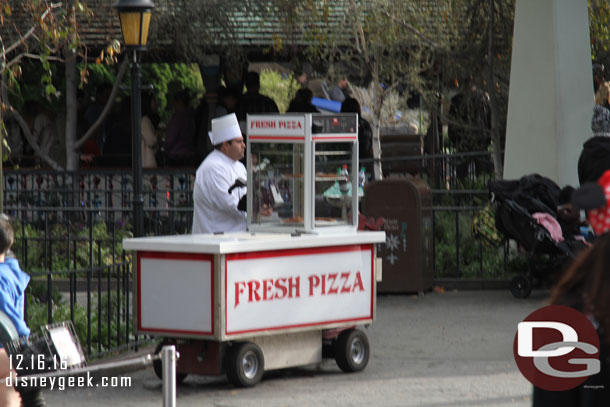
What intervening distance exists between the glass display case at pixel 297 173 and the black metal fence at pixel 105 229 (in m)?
1.70

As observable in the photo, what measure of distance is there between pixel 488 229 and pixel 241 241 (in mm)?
6101

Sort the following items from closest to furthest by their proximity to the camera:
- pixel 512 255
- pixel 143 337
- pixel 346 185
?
pixel 346 185, pixel 143 337, pixel 512 255

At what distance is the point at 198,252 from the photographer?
8.04m

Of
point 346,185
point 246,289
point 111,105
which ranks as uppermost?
point 111,105

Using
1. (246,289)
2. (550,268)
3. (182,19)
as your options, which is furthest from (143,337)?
(182,19)

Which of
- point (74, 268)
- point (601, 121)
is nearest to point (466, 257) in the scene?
point (601, 121)

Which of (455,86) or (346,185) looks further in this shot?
(455,86)

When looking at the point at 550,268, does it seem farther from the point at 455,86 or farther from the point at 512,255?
the point at 455,86

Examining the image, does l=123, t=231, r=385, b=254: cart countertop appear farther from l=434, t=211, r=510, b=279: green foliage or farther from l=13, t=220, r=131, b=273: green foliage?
l=13, t=220, r=131, b=273: green foliage

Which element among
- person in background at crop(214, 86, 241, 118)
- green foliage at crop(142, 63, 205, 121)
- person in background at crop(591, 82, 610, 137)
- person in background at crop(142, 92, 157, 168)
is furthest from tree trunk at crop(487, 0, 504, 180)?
green foliage at crop(142, 63, 205, 121)

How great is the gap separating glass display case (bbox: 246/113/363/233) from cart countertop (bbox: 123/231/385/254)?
246 millimetres

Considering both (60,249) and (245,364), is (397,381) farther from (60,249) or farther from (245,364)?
(60,249)

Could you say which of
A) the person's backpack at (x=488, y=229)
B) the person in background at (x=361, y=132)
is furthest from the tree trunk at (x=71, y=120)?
the person's backpack at (x=488, y=229)

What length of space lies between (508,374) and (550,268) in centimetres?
404
